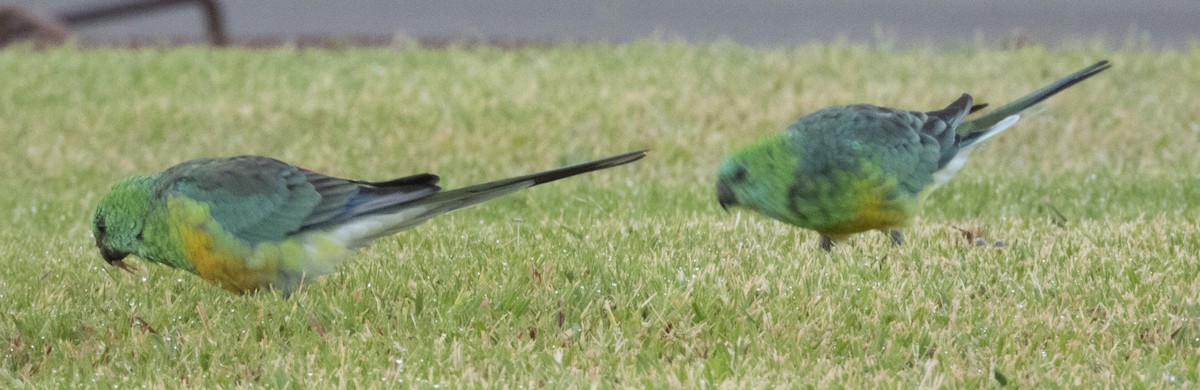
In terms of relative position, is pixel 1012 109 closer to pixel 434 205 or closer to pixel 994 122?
pixel 994 122

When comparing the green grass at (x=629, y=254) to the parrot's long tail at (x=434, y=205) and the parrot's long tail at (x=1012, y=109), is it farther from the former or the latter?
the parrot's long tail at (x=1012, y=109)

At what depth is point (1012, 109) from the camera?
657 cm

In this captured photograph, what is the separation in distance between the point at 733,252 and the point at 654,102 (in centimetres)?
586

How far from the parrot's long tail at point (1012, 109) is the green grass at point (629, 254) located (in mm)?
525


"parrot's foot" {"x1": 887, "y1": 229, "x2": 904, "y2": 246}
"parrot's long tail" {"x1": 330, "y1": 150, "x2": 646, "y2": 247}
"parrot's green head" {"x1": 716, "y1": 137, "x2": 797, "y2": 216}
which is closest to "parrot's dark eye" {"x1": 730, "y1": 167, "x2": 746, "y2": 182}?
"parrot's green head" {"x1": 716, "y1": 137, "x2": 797, "y2": 216}

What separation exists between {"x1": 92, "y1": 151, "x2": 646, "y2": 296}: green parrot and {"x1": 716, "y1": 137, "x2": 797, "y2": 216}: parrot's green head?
1.30 meters

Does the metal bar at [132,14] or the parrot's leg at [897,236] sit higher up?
the metal bar at [132,14]

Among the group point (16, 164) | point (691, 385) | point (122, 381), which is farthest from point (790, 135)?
point (16, 164)

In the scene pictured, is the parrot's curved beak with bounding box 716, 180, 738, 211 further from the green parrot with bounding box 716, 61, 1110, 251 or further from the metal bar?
the metal bar

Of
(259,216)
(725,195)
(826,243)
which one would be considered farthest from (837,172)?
(259,216)

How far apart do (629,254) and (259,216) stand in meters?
1.75

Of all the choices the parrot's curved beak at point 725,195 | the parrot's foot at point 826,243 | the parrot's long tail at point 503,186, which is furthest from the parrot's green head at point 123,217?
the parrot's foot at point 826,243

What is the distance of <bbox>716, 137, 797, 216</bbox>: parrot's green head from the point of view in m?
5.84

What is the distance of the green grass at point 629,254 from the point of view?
15.7ft
